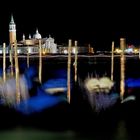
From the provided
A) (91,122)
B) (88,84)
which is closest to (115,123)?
(91,122)

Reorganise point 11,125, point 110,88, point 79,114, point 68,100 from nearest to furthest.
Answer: point 11,125 < point 79,114 < point 68,100 < point 110,88

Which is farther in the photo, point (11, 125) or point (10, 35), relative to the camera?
point (10, 35)

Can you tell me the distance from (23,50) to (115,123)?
19.2m

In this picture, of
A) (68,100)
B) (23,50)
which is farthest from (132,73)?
(23,50)

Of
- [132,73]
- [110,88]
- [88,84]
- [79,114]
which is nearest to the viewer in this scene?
[79,114]

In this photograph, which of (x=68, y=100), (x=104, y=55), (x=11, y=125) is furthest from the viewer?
(x=104, y=55)

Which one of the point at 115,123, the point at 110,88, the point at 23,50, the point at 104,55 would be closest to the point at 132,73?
the point at 104,55

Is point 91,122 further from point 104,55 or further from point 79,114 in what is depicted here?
point 104,55

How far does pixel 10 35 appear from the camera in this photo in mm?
26188

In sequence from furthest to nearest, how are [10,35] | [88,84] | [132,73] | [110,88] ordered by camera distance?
[10,35] → [132,73] → [88,84] → [110,88]

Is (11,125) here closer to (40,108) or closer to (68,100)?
(40,108)

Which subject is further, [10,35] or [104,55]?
[10,35]

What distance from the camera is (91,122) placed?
294 inches

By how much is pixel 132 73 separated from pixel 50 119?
7.81 meters
